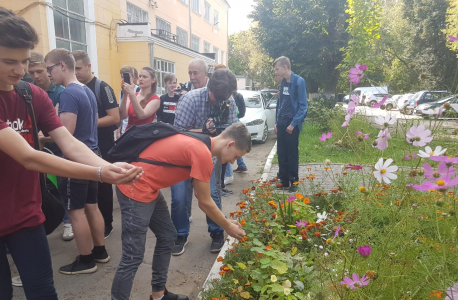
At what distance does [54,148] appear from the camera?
151 inches

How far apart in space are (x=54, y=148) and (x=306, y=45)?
21.8 m

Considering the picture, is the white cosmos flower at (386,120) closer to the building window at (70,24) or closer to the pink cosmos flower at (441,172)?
the pink cosmos flower at (441,172)

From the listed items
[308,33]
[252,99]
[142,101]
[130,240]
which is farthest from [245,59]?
[130,240]

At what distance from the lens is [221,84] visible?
141 inches

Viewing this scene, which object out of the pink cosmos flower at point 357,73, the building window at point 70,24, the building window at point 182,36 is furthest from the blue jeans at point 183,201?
the building window at point 182,36

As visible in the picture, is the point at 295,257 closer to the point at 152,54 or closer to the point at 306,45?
the point at 152,54

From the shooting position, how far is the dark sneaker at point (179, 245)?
3.72 m

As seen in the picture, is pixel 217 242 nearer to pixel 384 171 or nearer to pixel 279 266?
pixel 279 266

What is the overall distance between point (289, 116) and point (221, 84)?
219 centimetres

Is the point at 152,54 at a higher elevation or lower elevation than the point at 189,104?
higher

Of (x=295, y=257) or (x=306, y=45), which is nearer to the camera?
(x=295, y=257)

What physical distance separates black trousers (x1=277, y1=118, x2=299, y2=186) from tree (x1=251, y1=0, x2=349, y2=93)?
18.4m

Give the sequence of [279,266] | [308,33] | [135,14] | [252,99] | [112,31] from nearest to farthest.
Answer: [279,266] → [252,99] → [112,31] → [135,14] → [308,33]

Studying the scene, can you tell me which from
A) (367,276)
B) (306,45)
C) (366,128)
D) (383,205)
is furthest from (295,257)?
(306,45)
